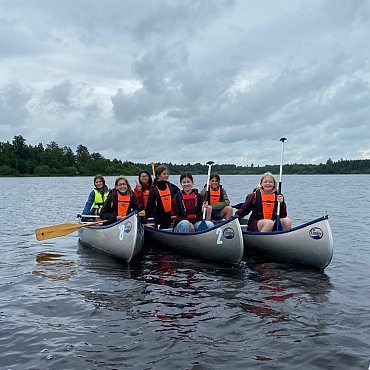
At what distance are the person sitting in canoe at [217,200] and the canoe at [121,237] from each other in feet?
5.97

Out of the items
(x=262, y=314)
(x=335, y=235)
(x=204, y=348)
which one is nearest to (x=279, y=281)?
(x=262, y=314)

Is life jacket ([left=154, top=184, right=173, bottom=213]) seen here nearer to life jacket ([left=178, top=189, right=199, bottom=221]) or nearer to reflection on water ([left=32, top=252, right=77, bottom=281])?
life jacket ([left=178, top=189, right=199, bottom=221])

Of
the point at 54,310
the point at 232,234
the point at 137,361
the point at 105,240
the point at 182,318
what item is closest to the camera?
the point at 137,361

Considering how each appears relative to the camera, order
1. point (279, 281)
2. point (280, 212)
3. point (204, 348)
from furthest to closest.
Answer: point (280, 212), point (279, 281), point (204, 348)

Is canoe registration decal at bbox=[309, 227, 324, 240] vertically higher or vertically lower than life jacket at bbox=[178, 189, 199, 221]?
lower

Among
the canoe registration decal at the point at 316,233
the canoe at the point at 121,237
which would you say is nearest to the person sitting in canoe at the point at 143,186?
the canoe at the point at 121,237

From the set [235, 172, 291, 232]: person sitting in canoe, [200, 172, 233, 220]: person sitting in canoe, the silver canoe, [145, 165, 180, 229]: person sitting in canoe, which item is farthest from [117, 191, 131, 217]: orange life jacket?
the silver canoe

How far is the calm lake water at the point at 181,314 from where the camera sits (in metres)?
4.10

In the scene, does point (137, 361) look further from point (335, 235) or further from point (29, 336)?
point (335, 235)

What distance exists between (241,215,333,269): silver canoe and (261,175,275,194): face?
846 millimetres

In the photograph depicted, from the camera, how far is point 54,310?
18.1 ft

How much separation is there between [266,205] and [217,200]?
1655 millimetres

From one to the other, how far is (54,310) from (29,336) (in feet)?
2.85

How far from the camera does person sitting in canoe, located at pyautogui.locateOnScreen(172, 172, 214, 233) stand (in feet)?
28.7
